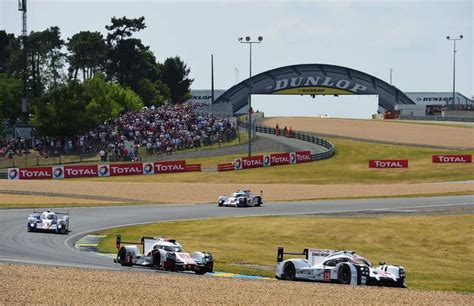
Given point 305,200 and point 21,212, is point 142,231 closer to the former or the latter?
point 21,212

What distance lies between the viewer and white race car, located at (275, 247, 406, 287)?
30891 millimetres

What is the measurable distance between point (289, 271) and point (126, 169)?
56.9 meters

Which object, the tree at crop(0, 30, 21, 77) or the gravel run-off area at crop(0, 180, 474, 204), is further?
the tree at crop(0, 30, 21, 77)

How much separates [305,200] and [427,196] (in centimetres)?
866

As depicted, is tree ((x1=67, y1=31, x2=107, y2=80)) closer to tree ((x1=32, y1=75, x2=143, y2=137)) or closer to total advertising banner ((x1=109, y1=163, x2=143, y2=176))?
tree ((x1=32, y1=75, x2=143, y2=137))

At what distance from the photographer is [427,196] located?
67.2 metres

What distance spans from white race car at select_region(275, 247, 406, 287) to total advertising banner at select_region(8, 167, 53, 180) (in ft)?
179

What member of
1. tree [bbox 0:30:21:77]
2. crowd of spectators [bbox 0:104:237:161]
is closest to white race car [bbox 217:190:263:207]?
crowd of spectators [bbox 0:104:237:161]

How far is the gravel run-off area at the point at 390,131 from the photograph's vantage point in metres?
109

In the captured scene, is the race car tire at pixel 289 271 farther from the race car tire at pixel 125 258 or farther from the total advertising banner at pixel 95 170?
the total advertising banner at pixel 95 170

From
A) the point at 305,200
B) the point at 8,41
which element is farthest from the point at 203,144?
the point at 8,41

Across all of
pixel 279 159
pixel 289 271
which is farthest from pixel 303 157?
pixel 289 271

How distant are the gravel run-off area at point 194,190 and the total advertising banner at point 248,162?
38.3ft

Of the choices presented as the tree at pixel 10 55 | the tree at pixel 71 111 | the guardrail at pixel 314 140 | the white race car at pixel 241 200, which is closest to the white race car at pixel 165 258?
the white race car at pixel 241 200
